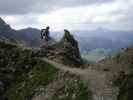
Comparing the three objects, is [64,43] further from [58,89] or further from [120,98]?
[120,98]

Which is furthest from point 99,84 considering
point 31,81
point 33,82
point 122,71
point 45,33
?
point 45,33

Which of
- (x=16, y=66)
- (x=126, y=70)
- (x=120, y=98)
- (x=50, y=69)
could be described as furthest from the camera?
(x=16, y=66)

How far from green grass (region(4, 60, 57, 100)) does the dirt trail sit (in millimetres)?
5831

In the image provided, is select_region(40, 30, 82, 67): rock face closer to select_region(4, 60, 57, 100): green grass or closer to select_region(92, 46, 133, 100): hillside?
select_region(4, 60, 57, 100): green grass

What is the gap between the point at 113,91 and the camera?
62812 mm

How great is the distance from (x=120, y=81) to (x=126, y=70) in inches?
186

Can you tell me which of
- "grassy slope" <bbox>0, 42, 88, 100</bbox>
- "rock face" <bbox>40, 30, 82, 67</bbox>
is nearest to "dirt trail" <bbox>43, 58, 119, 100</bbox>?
"grassy slope" <bbox>0, 42, 88, 100</bbox>

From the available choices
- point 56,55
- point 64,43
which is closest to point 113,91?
point 56,55

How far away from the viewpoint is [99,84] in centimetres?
6444

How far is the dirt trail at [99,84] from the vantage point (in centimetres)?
6234

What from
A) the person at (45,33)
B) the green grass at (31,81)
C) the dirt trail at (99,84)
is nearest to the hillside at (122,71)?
the dirt trail at (99,84)

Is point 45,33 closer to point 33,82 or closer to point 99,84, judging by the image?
point 33,82

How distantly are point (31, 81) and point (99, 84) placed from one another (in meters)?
16.7

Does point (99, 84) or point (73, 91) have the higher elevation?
point (99, 84)
